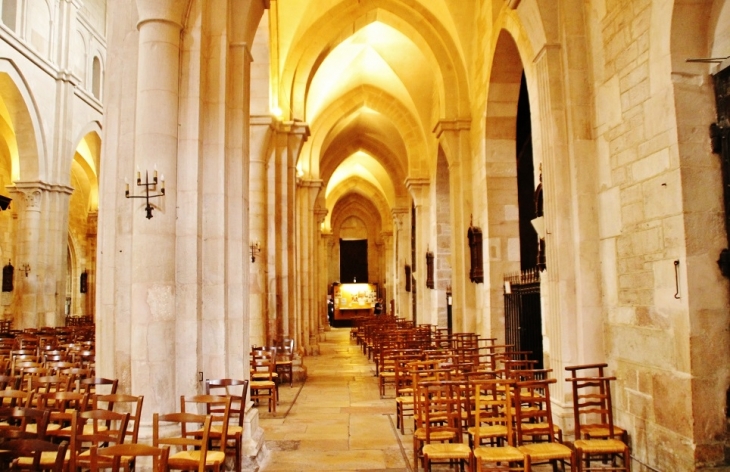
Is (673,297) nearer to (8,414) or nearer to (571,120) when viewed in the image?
(571,120)

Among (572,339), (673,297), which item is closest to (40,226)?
(572,339)

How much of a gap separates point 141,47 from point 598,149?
490 cm

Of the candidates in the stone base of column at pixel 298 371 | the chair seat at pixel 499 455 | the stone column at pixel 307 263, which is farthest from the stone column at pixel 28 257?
the chair seat at pixel 499 455

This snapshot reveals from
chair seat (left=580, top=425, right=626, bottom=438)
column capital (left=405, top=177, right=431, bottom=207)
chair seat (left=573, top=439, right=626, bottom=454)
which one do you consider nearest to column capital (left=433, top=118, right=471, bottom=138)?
column capital (left=405, top=177, right=431, bottom=207)

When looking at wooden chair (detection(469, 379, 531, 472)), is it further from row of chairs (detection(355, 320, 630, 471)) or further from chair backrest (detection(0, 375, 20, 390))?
chair backrest (detection(0, 375, 20, 390))

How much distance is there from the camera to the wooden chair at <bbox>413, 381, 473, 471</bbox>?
15.2ft

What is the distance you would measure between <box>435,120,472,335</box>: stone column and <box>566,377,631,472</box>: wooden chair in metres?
6.37

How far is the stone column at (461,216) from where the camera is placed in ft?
41.8

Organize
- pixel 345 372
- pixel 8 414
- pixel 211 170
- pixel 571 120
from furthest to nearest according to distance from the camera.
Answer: pixel 345 372 < pixel 571 120 < pixel 211 170 < pixel 8 414

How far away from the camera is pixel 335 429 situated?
7.68m

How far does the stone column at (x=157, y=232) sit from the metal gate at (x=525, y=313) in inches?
217

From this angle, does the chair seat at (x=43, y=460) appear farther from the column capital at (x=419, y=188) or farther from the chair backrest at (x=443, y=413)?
the column capital at (x=419, y=188)

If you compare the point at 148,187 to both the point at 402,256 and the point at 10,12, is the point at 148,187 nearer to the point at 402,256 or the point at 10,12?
the point at 10,12

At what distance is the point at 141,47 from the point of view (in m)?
5.73
